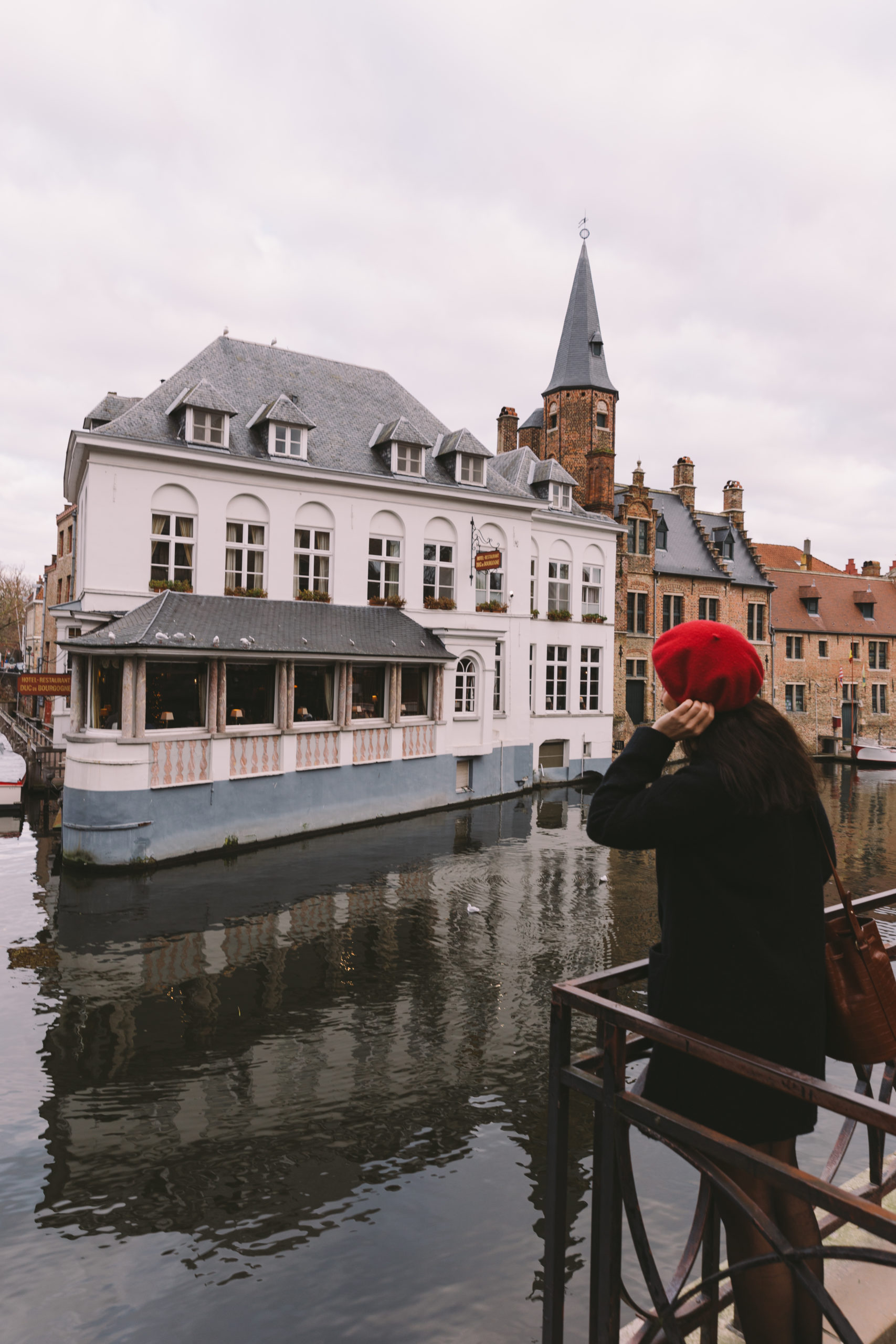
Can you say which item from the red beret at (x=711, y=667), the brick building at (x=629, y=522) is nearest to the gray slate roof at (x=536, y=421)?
the brick building at (x=629, y=522)

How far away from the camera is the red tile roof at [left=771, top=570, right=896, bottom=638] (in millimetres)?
40719

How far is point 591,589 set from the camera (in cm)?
2922

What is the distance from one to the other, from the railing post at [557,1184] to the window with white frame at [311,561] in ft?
61.9

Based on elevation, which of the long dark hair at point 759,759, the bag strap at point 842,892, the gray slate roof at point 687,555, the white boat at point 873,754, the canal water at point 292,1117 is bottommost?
the canal water at point 292,1117

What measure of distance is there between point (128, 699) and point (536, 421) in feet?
79.9

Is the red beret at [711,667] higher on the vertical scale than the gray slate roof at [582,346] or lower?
lower

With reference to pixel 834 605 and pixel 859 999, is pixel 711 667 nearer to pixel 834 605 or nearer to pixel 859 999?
pixel 859 999

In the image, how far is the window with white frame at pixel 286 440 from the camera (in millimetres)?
20250

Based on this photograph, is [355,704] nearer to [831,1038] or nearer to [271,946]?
[271,946]

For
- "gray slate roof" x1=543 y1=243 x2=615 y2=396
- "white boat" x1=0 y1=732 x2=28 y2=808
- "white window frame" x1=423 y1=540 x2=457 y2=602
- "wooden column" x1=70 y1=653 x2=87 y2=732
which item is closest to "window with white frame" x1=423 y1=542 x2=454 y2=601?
"white window frame" x1=423 y1=540 x2=457 y2=602

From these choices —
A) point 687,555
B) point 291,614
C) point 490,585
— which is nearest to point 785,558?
point 687,555

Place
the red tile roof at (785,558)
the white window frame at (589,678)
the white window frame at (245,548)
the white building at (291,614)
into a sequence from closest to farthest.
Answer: the white building at (291,614) < the white window frame at (245,548) < the white window frame at (589,678) < the red tile roof at (785,558)

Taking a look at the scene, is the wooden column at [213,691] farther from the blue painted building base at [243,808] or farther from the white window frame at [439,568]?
the white window frame at [439,568]

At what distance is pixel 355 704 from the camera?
2089 cm
